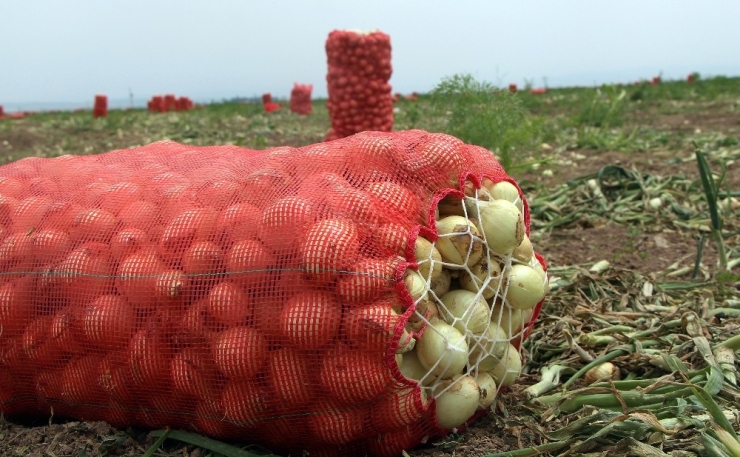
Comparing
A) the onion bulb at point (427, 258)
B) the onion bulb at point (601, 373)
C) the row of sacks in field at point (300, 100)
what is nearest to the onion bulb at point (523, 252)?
the onion bulb at point (427, 258)

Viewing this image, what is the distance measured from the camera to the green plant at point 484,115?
5.02 metres

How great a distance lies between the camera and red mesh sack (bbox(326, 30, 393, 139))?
6.83m

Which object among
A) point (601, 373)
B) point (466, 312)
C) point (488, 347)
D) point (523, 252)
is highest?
point (523, 252)

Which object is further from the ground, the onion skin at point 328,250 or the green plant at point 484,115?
the green plant at point 484,115

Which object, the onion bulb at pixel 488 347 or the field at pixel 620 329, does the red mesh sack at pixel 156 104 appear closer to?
the field at pixel 620 329

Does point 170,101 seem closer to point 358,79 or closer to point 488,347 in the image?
point 358,79

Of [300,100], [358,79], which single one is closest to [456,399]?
[358,79]

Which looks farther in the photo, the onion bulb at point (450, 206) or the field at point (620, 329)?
the onion bulb at point (450, 206)

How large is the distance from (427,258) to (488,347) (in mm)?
360

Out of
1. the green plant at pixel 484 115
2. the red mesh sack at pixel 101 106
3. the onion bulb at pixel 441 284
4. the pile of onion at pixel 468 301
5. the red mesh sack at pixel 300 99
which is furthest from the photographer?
the red mesh sack at pixel 300 99

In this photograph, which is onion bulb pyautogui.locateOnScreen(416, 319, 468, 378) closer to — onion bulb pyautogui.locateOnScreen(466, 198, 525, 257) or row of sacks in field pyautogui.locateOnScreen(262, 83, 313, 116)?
onion bulb pyautogui.locateOnScreen(466, 198, 525, 257)

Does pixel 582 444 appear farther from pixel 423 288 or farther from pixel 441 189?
pixel 441 189

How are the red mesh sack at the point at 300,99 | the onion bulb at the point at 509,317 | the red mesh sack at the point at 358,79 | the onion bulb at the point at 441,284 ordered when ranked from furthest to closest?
the red mesh sack at the point at 300,99 → the red mesh sack at the point at 358,79 → the onion bulb at the point at 509,317 → the onion bulb at the point at 441,284

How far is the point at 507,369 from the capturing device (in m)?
2.11
